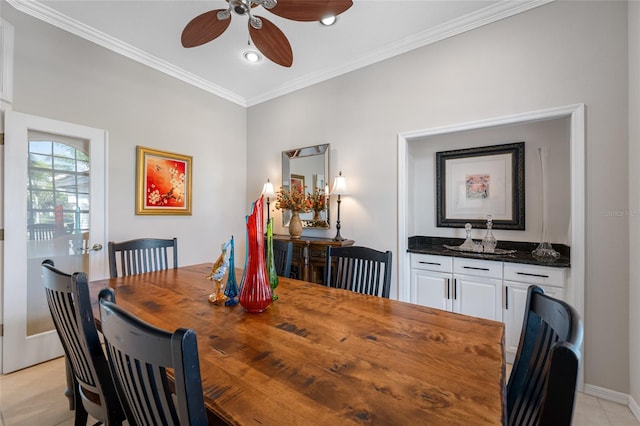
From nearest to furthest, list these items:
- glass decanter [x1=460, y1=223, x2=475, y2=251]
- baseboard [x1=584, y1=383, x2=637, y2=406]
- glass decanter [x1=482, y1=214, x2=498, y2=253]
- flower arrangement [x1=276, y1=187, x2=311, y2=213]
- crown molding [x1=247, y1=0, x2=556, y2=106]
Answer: baseboard [x1=584, y1=383, x2=637, y2=406], crown molding [x1=247, y1=0, x2=556, y2=106], glass decanter [x1=482, y1=214, x2=498, y2=253], glass decanter [x1=460, y1=223, x2=475, y2=251], flower arrangement [x1=276, y1=187, x2=311, y2=213]

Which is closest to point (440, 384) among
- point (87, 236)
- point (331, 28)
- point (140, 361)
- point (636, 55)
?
point (140, 361)

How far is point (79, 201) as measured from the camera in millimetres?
2588

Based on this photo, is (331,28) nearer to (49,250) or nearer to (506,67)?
(506,67)

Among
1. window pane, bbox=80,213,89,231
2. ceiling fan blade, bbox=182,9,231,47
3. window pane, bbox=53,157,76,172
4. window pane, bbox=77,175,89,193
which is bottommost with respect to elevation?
window pane, bbox=80,213,89,231

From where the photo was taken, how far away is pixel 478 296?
2391mm

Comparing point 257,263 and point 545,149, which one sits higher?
point 545,149

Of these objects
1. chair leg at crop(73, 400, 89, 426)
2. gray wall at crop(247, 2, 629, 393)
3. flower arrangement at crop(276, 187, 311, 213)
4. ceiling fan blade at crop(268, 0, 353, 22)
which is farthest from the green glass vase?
flower arrangement at crop(276, 187, 311, 213)

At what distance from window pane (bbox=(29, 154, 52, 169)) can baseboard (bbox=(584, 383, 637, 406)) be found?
14.9ft

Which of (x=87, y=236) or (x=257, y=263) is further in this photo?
(x=87, y=236)

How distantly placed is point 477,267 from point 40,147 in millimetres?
3840

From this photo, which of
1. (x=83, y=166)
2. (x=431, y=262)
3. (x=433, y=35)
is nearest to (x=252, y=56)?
(x=433, y=35)

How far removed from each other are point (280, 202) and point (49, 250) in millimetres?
2142

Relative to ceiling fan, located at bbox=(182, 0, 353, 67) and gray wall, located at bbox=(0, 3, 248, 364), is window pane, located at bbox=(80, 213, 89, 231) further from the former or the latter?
ceiling fan, located at bbox=(182, 0, 353, 67)

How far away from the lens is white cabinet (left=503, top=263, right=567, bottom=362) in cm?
210
